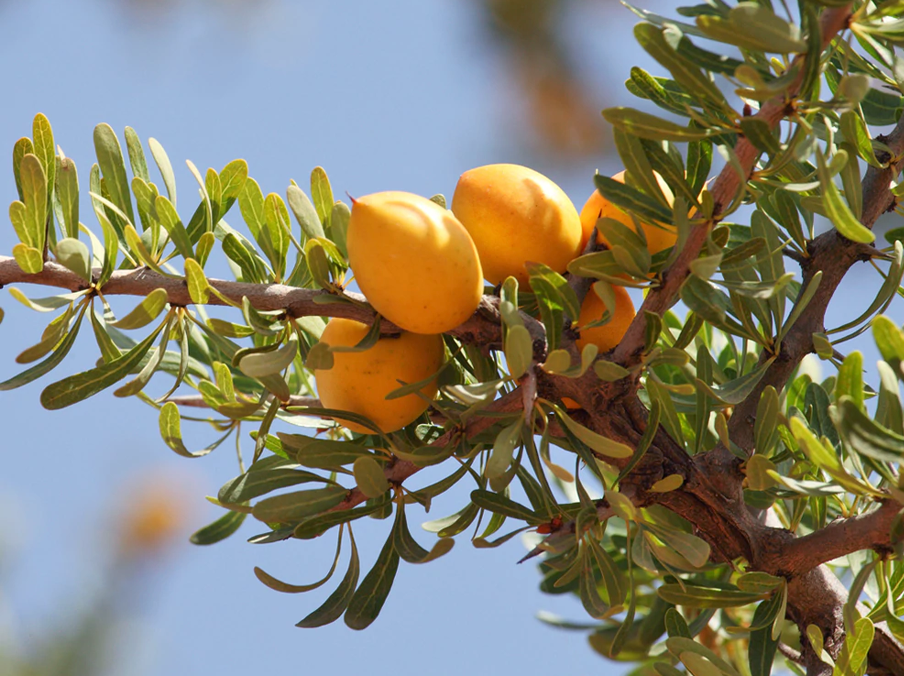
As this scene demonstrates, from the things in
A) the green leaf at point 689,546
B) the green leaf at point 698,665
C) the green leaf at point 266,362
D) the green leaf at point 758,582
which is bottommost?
the green leaf at point 698,665

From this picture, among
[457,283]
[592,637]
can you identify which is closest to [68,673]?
[592,637]

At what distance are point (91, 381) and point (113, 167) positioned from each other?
0.56 feet

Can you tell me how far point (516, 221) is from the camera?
26.8 inches

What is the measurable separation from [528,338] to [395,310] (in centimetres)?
10

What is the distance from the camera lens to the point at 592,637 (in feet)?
3.46

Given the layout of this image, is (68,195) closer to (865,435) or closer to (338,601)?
(338,601)

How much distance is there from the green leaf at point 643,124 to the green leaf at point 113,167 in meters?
0.38

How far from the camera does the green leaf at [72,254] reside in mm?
588

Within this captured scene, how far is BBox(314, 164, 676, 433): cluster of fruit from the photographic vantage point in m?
0.60

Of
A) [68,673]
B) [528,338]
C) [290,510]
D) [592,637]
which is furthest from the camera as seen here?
[68,673]

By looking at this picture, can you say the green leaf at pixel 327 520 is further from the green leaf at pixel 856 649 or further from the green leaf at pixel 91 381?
the green leaf at pixel 856 649

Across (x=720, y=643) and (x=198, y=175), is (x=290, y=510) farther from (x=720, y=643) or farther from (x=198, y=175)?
(x=720, y=643)

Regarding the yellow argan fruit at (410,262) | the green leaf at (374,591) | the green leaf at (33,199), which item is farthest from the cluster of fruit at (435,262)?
the green leaf at (33,199)

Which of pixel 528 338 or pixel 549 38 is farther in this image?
pixel 549 38
